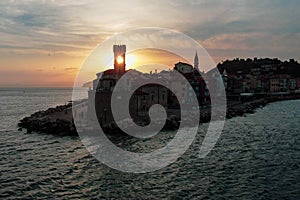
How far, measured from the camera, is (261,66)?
146125 mm

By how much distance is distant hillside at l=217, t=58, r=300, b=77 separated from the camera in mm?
132750

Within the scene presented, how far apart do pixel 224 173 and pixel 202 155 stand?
4073 mm

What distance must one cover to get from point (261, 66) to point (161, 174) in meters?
140

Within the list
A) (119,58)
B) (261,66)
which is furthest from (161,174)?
(261,66)

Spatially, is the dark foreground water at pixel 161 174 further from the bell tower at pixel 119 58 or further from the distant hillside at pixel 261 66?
the distant hillside at pixel 261 66

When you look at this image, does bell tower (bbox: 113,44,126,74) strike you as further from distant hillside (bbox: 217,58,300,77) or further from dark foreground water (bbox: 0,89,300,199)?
distant hillside (bbox: 217,58,300,77)

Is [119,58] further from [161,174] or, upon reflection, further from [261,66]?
[261,66]

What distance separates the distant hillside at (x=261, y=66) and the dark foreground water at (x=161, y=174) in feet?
376

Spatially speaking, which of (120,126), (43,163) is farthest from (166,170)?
(120,126)

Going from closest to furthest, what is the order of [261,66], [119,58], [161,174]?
[161,174] → [119,58] → [261,66]

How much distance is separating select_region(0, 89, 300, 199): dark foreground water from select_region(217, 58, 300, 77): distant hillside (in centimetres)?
11456

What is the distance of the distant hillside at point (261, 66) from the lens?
13275 cm

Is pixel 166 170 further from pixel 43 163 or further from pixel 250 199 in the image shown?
pixel 43 163

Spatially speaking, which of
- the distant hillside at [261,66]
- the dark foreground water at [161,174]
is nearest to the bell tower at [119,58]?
the dark foreground water at [161,174]
